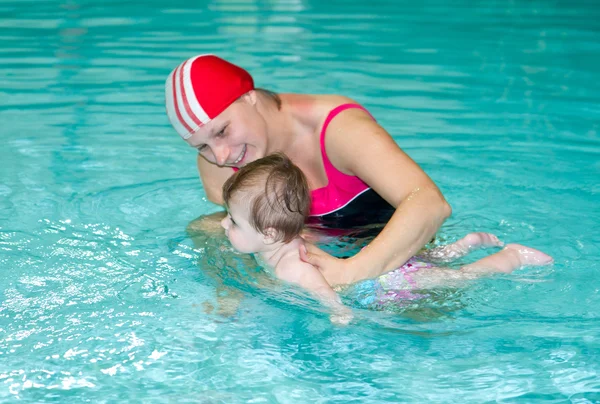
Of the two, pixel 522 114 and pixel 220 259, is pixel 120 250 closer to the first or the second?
pixel 220 259

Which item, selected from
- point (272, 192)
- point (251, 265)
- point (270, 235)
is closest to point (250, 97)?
point (272, 192)

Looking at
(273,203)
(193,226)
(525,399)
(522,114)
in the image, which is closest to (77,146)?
(193,226)

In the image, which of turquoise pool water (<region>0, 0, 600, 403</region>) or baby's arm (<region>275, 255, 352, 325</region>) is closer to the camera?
turquoise pool water (<region>0, 0, 600, 403</region>)

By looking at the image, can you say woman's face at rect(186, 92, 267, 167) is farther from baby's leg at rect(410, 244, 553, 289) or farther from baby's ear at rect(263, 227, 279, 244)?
baby's leg at rect(410, 244, 553, 289)

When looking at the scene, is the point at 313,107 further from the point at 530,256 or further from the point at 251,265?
the point at 530,256

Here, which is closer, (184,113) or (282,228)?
(282,228)

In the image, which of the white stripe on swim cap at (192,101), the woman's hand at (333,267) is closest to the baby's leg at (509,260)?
the woman's hand at (333,267)

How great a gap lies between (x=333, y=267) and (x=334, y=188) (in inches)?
28.4

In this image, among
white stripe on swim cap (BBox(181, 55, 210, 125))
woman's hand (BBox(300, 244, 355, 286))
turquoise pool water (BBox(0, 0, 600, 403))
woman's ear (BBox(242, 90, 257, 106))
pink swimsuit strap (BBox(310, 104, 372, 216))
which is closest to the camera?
turquoise pool water (BBox(0, 0, 600, 403))

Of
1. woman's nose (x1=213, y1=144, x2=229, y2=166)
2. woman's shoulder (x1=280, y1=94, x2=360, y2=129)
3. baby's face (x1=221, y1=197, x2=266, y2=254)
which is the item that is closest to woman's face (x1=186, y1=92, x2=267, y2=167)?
woman's nose (x1=213, y1=144, x2=229, y2=166)

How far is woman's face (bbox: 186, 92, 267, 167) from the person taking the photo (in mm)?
3562

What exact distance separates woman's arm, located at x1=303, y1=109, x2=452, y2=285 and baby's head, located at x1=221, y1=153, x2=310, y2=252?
17cm

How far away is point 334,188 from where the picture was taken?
4.04 meters

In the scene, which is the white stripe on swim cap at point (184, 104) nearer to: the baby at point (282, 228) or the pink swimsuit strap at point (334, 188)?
the baby at point (282, 228)
